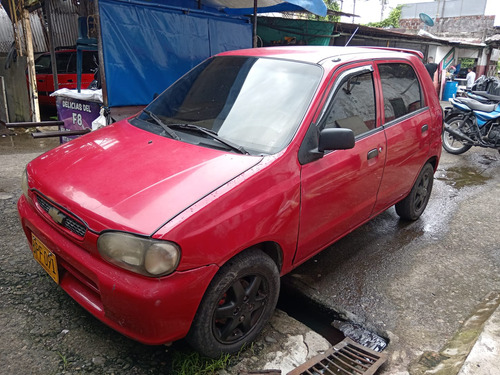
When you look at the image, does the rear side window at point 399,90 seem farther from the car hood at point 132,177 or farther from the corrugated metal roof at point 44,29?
the corrugated metal roof at point 44,29

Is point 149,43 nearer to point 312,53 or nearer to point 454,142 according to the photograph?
point 312,53

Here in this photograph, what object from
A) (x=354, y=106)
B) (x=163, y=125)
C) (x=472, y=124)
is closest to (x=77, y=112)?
(x=163, y=125)

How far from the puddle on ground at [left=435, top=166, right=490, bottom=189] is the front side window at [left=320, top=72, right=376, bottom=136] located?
10.8 feet

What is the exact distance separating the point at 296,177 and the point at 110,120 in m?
3.41

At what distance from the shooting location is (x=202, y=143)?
8.12ft

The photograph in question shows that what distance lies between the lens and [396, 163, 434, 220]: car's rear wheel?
405 cm

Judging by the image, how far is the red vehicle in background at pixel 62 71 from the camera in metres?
9.17

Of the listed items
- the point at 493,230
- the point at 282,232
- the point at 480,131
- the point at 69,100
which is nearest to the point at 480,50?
the point at 480,131

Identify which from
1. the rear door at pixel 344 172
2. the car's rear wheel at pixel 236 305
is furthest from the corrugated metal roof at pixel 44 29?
the car's rear wheel at pixel 236 305

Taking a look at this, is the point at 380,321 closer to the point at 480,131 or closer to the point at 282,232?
the point at 282,232

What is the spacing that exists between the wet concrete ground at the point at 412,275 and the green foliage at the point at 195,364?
0.94m

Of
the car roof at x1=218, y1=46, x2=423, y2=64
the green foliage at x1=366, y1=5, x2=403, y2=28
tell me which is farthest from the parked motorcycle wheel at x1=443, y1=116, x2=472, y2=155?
the green foliage at x1=366, y1=5, x2=403, y2=28

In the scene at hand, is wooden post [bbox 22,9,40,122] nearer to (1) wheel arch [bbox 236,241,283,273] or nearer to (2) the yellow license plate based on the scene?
(2) the yellow license plate

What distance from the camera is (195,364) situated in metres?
2.17
